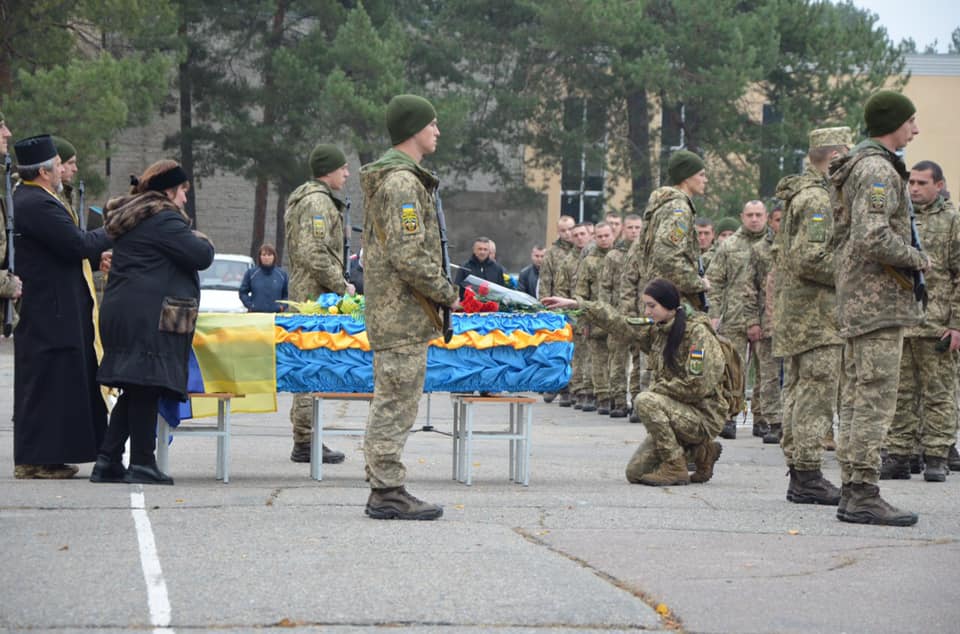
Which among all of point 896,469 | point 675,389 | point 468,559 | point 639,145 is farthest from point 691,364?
point 639,145

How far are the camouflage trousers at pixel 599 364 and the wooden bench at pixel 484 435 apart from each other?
7.15m

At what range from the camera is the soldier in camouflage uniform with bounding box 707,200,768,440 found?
1402cm

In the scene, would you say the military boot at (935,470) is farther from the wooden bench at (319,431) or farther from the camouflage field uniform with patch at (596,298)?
the camouflage field uniform with patch at (596,298)

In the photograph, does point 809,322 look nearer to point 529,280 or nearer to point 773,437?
point 773,437

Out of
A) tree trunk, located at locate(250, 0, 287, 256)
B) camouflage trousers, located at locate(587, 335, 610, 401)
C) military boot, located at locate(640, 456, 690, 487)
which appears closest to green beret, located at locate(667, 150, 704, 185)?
military boot, located at locate(640, 456, 690, 487)

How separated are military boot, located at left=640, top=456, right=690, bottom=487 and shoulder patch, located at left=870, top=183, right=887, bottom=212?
2.73 m

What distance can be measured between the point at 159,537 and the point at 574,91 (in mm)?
29847

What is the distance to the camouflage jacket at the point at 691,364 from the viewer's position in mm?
9930

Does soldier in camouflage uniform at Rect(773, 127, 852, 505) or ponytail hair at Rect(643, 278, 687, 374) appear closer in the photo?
soldier in camouflage uniform at Rect(773, 127, 852, 505)

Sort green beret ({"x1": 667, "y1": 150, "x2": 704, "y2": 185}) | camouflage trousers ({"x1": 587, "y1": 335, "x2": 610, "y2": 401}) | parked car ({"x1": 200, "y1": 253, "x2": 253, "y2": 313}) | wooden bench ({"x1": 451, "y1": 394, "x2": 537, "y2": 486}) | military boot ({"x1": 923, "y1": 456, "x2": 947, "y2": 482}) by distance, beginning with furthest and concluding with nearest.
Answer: parked car ({"x1": 200, "y1": 253, "x2": 253, "y2": 313}), camouflage trousers ({"x1": 587, "y1": 335, "x2": 610, "y2": 401}), military boot ({"x1": 923, "y1": 456, "x2": 947, "y2": 482}), green beret ({"x1": 667, "y1": 150, "x2": 704, "y2": 185}), wooden bench ({"x1": 451, "y1": 394, "x2": 537, "y2": 486})

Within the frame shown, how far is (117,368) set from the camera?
8.75 meters

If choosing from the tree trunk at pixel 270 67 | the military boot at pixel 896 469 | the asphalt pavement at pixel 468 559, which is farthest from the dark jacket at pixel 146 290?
the tree trunk at pixel 270 67

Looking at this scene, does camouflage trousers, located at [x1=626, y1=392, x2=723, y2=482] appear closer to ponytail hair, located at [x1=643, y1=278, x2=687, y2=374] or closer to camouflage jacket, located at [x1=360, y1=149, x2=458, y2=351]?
ponytail hair, located at [x1=643, y1=278, x2=687, y2=374]

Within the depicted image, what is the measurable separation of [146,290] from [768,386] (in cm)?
661
